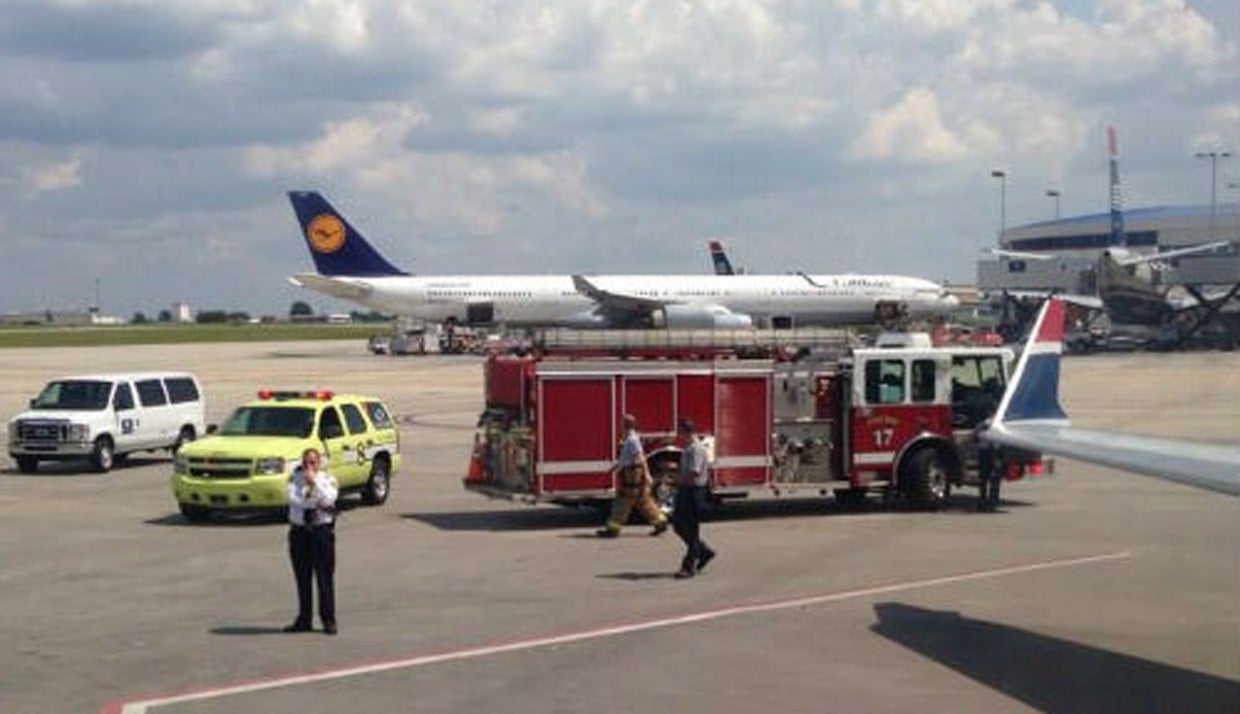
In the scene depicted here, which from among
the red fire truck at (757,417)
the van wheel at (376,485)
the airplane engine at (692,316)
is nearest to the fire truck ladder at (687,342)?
the red fire truck at (757,417)

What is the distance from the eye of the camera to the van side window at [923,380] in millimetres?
22844

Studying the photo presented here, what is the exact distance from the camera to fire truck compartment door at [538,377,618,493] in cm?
2088

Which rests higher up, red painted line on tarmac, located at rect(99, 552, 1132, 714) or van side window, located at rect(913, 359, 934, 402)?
van side window, located at rect(913, 359, 934, 402)

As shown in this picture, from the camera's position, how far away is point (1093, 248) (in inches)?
6171

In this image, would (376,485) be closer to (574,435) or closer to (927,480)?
(574,435)

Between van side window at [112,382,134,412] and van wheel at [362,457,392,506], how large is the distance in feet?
26.8

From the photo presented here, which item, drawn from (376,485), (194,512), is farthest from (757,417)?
(194,512)

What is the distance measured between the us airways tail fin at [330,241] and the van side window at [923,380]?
60892 mm

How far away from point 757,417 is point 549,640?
9.06 m

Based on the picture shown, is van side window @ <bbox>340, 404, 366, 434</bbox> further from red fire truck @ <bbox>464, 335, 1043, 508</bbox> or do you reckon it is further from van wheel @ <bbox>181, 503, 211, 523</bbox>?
van wheel @ <bbox>181, 503, 211, 523</bbox>

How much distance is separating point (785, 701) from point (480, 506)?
13.5 metres

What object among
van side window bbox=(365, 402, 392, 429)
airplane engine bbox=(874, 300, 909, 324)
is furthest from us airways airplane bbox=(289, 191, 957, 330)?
van side window bbox=(365, 402, 392, 429)

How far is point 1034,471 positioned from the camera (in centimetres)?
2372

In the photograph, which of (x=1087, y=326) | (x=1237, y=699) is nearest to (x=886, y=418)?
(x=1237, y=699)
